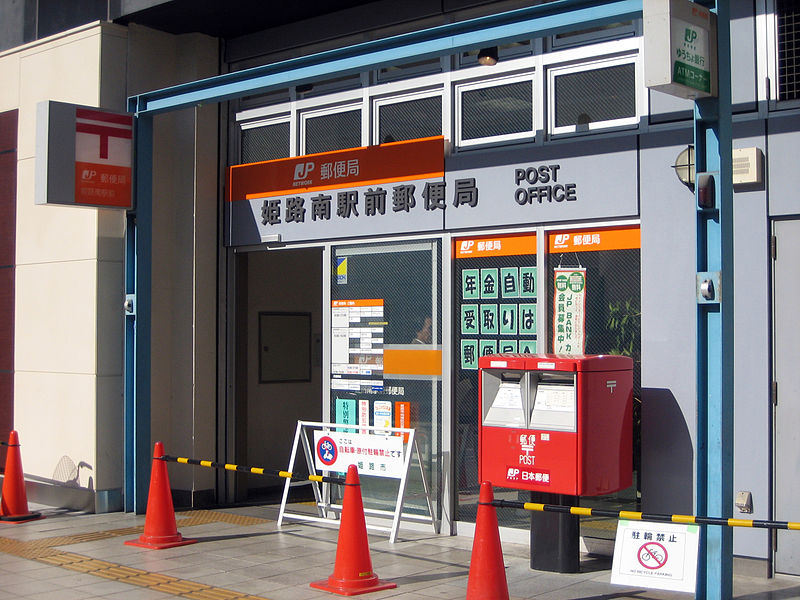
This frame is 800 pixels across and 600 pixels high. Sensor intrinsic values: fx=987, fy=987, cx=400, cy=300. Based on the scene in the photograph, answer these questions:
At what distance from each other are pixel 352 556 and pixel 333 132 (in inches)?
196

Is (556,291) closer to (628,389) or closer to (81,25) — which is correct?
(628,389)

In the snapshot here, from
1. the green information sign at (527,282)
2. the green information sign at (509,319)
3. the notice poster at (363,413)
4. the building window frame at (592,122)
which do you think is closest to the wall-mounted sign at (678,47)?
the building window frame at (592,122)

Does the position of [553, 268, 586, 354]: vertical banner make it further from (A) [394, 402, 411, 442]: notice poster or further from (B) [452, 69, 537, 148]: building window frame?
(A) [394, 402, 411, 442]: notice poster

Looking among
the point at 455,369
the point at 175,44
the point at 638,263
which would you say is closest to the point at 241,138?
the point at 175,44

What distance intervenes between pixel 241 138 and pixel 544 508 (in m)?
6.75

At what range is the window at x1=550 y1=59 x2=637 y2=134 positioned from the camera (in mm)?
8391

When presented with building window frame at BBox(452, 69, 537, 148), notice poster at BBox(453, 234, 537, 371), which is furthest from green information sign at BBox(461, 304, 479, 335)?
building window frame at BBox(452, 69, 537, 148)

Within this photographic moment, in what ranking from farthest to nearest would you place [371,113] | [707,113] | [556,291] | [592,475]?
[371,113] → [556,291] → [592,475] → [707,113]

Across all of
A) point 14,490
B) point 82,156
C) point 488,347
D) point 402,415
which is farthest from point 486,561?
point 82,156

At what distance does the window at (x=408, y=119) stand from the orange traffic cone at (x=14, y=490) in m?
4.95

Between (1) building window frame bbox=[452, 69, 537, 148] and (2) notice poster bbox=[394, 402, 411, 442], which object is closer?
(1) building window frame bbox=[452, 69, 537, 148]

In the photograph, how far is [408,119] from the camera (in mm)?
A: 9953

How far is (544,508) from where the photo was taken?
641cm

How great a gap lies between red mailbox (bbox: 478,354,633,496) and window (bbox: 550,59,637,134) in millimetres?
2136
